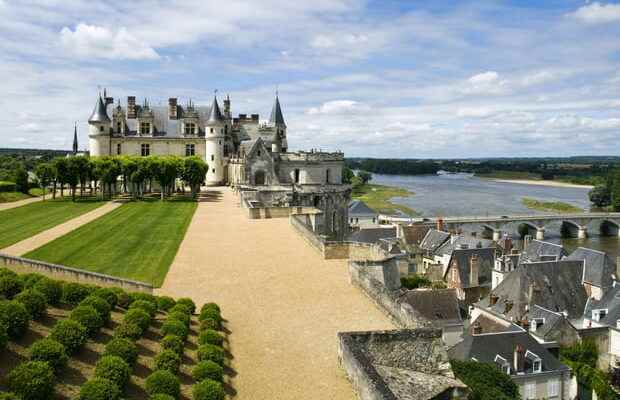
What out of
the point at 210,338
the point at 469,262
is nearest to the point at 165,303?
the point at 210,338

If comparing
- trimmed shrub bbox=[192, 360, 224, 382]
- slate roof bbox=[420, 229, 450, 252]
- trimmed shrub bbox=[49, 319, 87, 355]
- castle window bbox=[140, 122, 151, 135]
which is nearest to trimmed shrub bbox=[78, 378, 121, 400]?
trimmed shrub bbox=[49, 319, 87, 355]

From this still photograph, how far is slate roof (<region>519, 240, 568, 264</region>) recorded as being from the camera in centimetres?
3644

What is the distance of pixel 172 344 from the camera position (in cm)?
1032

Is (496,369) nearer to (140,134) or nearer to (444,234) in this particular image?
(444,234)

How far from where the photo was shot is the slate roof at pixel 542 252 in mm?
36438

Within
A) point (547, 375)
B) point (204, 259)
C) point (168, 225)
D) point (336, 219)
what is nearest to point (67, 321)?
point (204, 259)

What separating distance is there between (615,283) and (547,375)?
11.2 m

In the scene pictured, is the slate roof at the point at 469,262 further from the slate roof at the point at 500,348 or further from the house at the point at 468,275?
the slate roof at the point at 500,348

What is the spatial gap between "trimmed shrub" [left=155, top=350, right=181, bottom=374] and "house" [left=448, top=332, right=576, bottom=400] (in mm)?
13862

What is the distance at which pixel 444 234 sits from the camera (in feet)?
142

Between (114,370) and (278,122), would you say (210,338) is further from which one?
(278,122)

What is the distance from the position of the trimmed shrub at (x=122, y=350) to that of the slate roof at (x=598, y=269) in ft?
92.5

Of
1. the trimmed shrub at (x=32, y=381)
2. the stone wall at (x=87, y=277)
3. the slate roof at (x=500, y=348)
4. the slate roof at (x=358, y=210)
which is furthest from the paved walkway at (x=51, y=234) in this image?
the slate roof at (x=358, y=210)

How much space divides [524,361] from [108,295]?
15.9m
